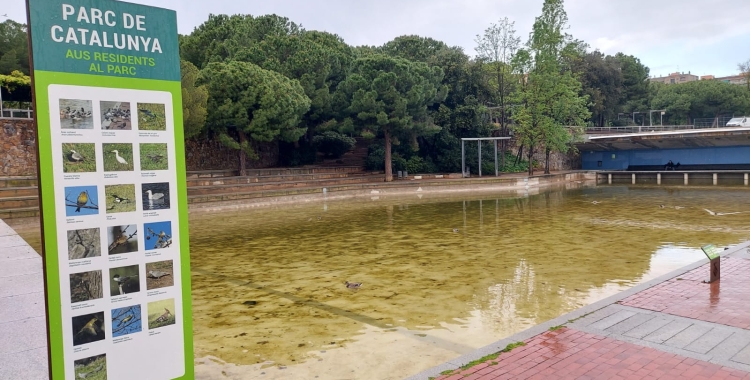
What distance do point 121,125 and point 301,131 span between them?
1017 inches

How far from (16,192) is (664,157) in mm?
45988

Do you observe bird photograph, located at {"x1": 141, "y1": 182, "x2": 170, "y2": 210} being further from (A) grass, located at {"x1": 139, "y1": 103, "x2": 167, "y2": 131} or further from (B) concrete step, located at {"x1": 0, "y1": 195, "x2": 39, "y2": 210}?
(B) concrete step, located at {"x1": 0, "y1": 195, "x2": 39, "y2": 210}

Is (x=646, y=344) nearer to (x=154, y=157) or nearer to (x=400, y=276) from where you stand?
(x=400, y=276)

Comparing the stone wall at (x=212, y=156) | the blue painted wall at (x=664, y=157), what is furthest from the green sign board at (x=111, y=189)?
the blue painted wall at (x=664, y=157)

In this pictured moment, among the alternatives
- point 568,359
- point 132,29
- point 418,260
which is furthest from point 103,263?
point 418,260

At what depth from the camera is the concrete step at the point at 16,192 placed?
18031 millimetres

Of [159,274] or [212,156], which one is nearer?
[159,274]

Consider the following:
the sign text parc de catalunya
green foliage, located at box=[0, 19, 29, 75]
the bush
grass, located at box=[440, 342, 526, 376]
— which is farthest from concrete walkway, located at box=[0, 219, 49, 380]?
the bush

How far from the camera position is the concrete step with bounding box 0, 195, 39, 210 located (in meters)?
17.0

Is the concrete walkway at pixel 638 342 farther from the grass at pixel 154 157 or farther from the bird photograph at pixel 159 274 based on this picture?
the grass at pixel 154 157

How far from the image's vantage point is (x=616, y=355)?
5.07 m

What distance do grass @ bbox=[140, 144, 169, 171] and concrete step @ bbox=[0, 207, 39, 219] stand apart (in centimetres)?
1610

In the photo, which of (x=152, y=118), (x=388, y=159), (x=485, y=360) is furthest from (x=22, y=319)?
(x=388, y=159)

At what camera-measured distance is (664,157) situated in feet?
143
